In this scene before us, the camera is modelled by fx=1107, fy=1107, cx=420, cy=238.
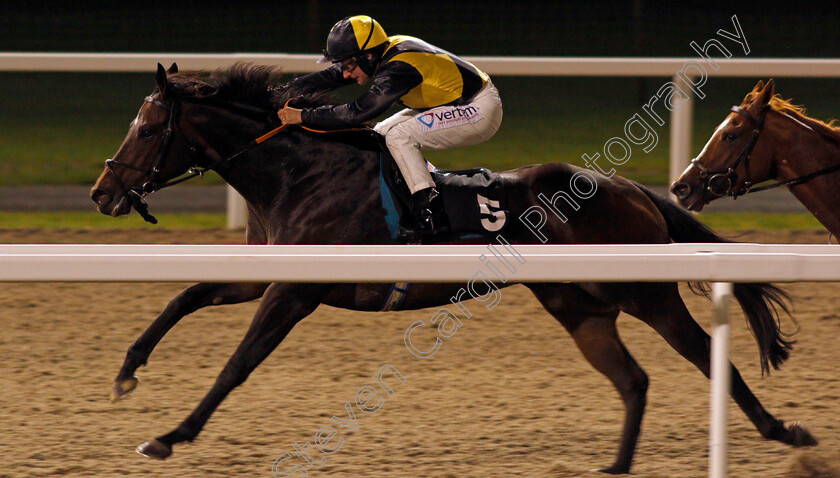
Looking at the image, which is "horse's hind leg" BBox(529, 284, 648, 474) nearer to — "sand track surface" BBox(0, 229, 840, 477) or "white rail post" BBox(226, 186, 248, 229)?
"sand track surface" BBox(0, 229, 840, 477)

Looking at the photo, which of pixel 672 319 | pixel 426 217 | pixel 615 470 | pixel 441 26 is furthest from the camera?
pixel 441 26

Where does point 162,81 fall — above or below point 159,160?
above

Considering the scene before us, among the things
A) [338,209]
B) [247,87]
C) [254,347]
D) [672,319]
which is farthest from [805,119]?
[254,347]

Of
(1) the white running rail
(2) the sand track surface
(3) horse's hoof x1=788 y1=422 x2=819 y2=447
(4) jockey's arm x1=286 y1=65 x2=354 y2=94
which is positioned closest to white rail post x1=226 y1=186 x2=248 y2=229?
(1) the white running rail

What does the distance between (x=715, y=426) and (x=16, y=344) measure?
3.59m

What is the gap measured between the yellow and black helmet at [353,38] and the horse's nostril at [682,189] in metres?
1.58

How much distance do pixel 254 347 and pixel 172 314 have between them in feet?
1.98

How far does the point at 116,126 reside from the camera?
490 inches

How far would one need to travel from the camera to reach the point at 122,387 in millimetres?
3814

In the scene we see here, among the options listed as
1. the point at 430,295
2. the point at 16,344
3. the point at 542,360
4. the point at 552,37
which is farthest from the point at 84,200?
the point at 552,37

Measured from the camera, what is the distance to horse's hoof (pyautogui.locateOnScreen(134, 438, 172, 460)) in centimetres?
321

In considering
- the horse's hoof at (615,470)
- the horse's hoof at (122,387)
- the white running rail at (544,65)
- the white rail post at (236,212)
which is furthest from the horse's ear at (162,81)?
the white rail post at (236,212)

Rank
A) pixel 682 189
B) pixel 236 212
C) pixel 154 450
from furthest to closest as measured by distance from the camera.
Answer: pixel 236 212
pixel 682 189
pixel 154 450

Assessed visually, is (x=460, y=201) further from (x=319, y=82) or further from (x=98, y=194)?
(x=98, y=194)
